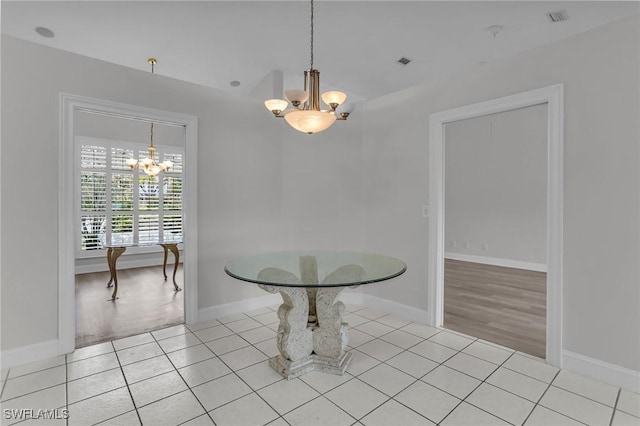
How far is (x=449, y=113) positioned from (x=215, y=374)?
300 centimetres

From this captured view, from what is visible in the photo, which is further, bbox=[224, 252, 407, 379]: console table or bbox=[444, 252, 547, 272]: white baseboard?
bbox=[444, 252, 547, 272]: white baseboard

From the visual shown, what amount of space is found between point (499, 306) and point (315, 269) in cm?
269

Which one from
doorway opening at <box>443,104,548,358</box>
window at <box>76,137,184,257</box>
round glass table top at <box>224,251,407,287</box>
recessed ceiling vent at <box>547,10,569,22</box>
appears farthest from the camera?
window at <box>76,137,184,257</box>

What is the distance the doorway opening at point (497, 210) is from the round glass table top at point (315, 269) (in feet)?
6.54

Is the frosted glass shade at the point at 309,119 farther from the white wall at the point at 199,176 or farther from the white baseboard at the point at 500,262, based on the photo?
the white baseboard at the point at 500,262

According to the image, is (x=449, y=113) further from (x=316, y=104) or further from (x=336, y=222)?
(x=336, y=222)

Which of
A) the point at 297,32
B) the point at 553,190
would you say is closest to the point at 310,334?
the point at 553,190

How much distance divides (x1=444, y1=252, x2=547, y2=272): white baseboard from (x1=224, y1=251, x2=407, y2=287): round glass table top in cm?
461

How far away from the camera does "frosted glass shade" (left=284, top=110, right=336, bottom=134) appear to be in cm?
224

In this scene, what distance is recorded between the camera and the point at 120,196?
6.21 meters

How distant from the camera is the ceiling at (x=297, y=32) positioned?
9.52 ft

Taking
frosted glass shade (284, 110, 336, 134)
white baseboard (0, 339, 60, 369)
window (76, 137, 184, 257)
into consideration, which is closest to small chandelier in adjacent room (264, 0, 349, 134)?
frosted glass shade (284, 110, 336, 134)

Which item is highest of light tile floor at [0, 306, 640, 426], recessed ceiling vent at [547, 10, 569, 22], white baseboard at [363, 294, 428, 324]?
recessed ceiling vent at [547, 10, 569, 22]

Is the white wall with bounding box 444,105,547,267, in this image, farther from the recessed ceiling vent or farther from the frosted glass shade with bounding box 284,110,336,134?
the frosted glass shade with bounding box 284,110,336,134
